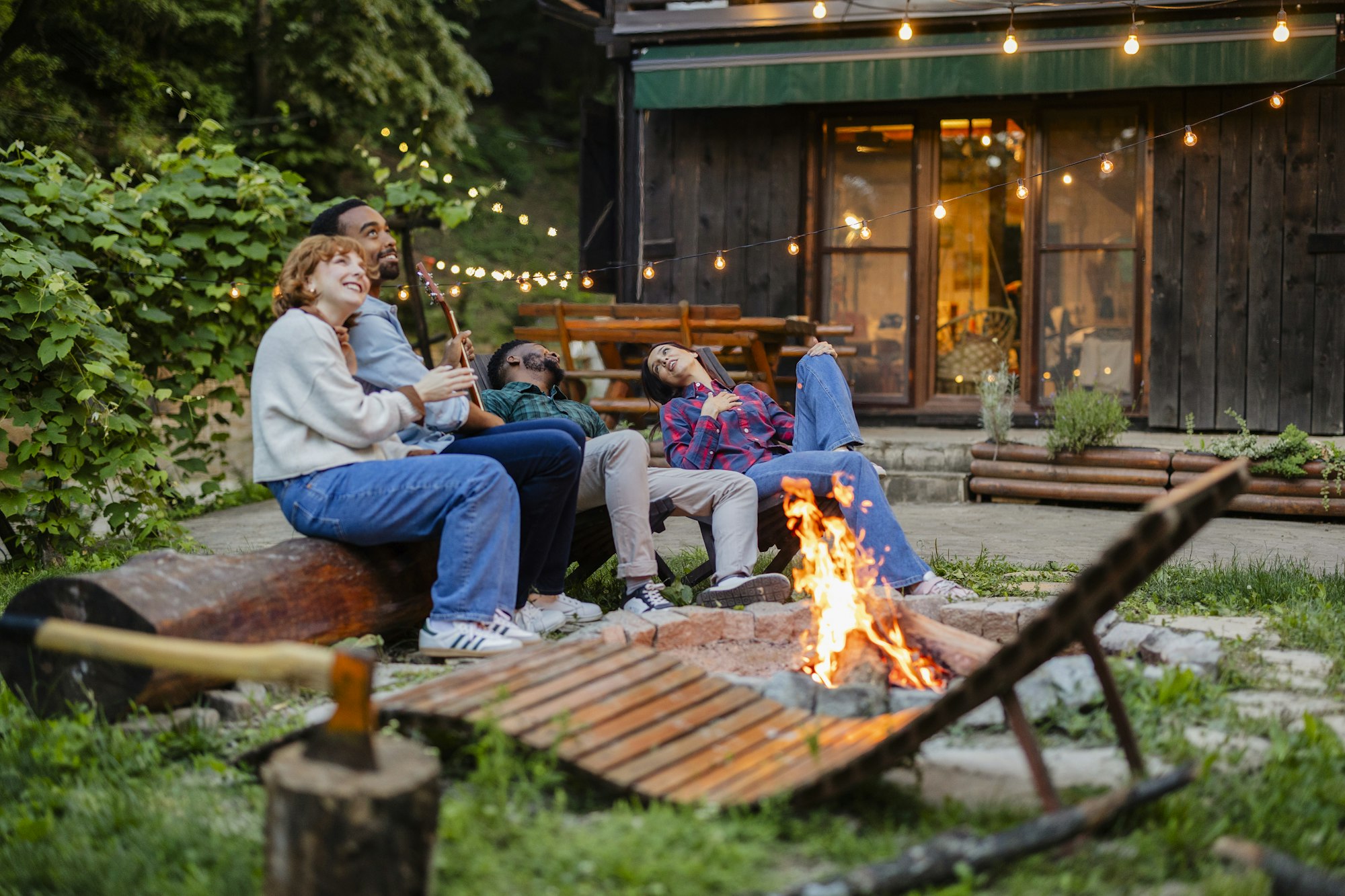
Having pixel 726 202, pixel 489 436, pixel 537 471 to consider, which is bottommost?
pixel 537 471

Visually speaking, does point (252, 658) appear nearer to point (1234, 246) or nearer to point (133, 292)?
point (133, 292)

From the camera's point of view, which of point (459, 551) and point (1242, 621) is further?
point (1242, 621)

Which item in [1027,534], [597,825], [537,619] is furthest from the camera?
[1027,534]

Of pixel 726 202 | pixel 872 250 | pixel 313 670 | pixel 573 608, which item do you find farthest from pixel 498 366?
pixel 872 250

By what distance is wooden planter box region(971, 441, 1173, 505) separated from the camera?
7059mm

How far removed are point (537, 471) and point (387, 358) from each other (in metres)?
0.61

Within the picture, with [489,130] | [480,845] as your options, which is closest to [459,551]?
[480,845]

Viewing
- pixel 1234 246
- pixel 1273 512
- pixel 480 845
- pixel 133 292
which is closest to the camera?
pixel 480 845

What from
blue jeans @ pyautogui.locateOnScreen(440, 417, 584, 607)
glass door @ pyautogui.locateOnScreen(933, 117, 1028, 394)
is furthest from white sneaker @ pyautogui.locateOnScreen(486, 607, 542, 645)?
glass door @ pyautogui.locateOnScreen(933, 117, 1028, 394)

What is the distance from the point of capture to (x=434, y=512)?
3.53 meters

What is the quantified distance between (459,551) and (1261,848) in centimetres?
222

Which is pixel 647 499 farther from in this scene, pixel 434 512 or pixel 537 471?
pixel 434 512

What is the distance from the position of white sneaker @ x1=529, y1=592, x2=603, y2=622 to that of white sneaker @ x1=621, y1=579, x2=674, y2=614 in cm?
12

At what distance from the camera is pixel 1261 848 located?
2133 millimetres
